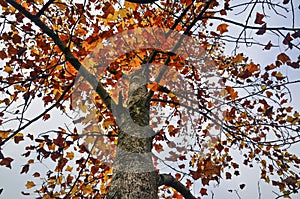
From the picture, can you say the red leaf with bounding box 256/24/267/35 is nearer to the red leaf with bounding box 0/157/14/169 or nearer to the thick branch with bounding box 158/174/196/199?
the thick branch with bounding box 158/174/196/199

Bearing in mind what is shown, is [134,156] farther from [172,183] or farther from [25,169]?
[25,169]

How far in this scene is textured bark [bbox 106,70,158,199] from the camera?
2.16 m

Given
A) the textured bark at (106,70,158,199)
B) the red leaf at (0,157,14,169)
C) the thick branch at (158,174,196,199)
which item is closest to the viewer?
the textured bark at (106,70,158,199)

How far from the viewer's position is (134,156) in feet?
7.93

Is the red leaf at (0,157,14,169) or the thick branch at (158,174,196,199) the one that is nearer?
the thick branch at (158,174,196,199)

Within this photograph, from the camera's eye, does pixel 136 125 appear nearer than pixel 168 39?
Yes

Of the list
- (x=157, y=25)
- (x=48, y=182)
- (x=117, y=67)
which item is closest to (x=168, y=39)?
(x=157, y=25)

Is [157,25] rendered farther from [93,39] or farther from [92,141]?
[92,141]

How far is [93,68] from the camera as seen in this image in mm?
4484

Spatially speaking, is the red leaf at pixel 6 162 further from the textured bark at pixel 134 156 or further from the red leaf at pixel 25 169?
the textured bark at pixel 134 156

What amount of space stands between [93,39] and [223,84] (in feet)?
8.91

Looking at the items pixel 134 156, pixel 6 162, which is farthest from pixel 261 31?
pixel 6 162

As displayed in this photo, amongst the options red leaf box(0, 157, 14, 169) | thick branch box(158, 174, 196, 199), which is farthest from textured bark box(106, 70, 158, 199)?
red leaf box(0, 157, 14, 169)

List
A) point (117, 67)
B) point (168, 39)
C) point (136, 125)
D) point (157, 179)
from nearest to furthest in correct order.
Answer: point (157, 179)
point (136, 125)
point (168, 39)
point (117, 67)
